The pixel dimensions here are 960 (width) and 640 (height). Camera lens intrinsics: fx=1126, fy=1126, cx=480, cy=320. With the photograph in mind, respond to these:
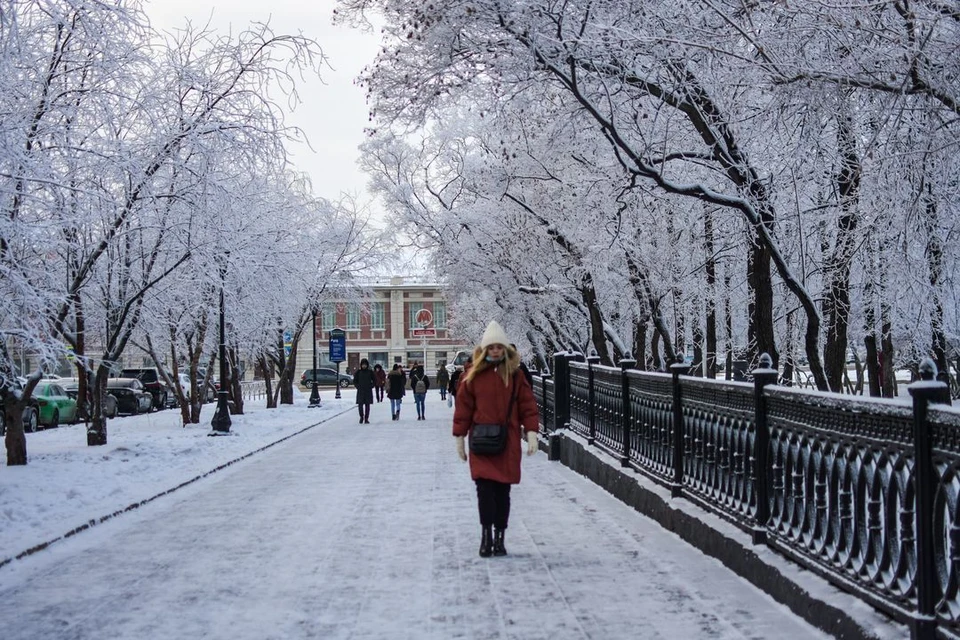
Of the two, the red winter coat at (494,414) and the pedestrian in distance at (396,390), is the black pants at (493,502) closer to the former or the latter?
the red winter coat at (494,414)

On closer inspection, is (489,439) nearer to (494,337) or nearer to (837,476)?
(494,337)

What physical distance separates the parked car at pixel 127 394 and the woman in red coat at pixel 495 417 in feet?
117

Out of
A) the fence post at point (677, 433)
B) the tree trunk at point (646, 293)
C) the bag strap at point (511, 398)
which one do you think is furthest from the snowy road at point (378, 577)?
the tree trunk at point (646, 293)

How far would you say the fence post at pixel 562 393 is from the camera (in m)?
18.1

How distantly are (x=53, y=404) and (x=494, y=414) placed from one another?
96.2ft

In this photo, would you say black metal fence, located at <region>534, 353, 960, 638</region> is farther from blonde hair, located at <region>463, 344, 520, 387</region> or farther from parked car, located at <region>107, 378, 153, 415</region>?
parked car, located at <region>107, 378, 153, 415</region>

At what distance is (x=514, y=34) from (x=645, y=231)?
41.5 feet

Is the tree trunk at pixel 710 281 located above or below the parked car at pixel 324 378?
above

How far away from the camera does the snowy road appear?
6.56 m

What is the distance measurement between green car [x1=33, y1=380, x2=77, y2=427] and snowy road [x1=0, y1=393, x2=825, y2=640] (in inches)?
908

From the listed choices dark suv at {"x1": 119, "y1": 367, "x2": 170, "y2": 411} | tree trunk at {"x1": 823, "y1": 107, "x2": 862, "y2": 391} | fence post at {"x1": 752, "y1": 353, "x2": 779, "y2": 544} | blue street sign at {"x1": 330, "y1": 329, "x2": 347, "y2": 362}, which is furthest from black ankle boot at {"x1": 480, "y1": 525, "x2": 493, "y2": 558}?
dark suv at {"x1": 119, "y1": 367, "x2": 170, "y2": 411}

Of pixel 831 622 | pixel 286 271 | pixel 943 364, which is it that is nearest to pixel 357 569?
pixel 831 622

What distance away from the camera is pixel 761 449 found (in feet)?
24.4

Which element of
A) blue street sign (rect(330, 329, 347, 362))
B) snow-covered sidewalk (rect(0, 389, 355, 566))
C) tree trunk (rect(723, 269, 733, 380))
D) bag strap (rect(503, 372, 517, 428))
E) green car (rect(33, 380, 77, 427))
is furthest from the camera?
blue street sign (rect(330, 329, 347, 362))
